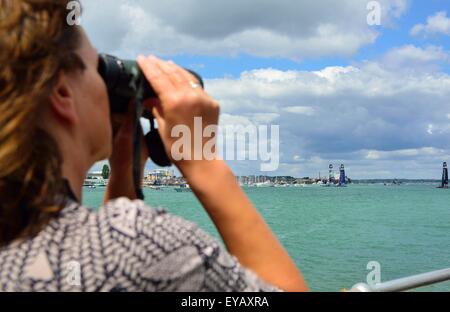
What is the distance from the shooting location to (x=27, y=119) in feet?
2.73

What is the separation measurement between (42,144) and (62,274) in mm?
209

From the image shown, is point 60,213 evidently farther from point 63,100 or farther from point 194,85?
point 194,85

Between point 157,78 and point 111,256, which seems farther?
point 157,78

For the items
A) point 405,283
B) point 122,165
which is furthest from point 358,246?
point 122,165

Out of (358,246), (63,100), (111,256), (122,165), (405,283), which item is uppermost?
(63,100)

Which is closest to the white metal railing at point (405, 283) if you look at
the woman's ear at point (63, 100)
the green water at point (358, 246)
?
the woman's ear at point (63, 100)

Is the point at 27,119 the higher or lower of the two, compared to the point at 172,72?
lower

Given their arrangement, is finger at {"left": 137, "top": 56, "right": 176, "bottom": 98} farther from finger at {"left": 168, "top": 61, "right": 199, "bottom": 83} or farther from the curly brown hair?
the curly brown hair

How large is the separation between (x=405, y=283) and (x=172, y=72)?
1654 millimetres
